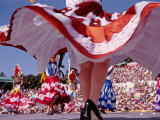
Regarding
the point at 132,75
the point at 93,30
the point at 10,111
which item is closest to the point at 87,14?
the point at 93,30

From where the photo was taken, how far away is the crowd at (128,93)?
8773mm

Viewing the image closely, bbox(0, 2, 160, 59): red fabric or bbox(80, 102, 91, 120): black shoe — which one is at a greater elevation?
bbox(0, 2, 160, 59): red fabric

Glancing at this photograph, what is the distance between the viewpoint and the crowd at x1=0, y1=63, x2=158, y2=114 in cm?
877

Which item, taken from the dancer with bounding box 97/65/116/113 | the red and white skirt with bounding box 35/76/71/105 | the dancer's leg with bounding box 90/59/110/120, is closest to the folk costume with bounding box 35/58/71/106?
the red and white skirt with bounding box 35/76/71/105

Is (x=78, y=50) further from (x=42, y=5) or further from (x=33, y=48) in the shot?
(x=33, y=48)

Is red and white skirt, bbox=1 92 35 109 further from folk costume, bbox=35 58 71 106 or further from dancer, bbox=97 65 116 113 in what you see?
dancer, bbox=97 65 116 113

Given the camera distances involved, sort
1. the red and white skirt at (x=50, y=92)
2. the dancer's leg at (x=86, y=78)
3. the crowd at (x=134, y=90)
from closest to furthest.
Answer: the dancer's leg at (x=86, y=78) < the red and white skirt at (x=50, y=92) < the crowd at (x=134, y=90)

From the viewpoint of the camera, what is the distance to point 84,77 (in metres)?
2.71

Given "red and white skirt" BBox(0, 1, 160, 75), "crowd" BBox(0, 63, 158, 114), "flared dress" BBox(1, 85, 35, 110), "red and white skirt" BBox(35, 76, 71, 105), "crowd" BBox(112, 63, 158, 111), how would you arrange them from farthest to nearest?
"crowd" BBox(112, 63, 158, 111), "crowd" BBox(0, 63, 158, 114), "flared dress" BBox(1, 85, 35, 110), "red and white skirt" BBox(35, 76, 71, 105), "red and white skirt" BBox(0, 1, 160, 75)

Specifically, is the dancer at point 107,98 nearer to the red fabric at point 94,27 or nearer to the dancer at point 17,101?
the dancer at point 17,101

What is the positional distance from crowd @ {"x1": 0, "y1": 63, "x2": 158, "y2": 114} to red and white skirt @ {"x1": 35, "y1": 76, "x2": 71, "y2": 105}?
346 mm

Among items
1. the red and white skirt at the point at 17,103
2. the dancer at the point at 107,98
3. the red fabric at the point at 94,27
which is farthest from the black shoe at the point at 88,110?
the red and white skirt at the point at 17,103

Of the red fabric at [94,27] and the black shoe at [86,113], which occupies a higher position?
the red fabric at [94,27]

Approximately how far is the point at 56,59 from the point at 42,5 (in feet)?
11.8
